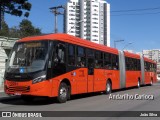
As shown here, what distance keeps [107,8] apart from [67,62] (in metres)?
55.9

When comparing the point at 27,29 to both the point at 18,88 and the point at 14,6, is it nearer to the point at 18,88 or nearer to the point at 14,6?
the point at 14,6

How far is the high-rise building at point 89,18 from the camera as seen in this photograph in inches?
2518

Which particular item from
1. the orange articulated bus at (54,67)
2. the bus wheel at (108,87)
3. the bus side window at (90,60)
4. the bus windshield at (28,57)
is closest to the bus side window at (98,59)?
the orange articulated bus at (54,67)

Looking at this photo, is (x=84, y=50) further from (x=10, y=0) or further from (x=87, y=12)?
(x=87, y=12)

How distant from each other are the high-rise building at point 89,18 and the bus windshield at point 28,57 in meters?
46.1

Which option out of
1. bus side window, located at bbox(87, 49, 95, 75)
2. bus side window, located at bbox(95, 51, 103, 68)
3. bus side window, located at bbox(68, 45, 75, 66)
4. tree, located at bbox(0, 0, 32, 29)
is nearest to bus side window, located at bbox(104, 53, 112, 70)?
bus side window, located at bbox(95, 51, 103, 68)

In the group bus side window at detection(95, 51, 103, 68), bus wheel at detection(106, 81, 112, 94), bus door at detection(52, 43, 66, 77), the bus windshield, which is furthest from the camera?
bus wheel at detection(106, 81, 112, 94)

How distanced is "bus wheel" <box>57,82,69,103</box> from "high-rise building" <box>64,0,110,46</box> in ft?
151

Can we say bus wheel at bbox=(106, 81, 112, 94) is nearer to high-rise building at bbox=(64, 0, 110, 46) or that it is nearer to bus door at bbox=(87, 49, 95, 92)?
bus door at bbox=(87, 49, 95, 92)

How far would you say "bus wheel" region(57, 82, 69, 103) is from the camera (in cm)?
1595

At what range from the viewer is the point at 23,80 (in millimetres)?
14828

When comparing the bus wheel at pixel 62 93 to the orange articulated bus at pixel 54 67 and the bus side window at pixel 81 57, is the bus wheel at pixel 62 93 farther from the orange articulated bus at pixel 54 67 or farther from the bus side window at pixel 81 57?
the bus side window at pixel 81 57

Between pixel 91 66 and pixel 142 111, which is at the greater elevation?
pixel 91 66

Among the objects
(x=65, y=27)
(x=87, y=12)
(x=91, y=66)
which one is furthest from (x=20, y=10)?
(x=91, y=66)
